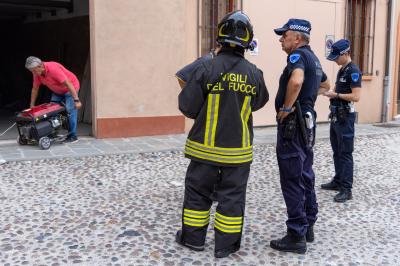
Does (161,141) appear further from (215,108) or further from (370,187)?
(215,108)

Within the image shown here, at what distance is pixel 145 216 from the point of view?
15.1 ft

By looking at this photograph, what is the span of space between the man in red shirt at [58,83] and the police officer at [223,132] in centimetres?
448

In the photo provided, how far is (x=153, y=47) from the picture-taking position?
868 centimetres

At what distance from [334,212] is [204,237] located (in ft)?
Result: 5.66

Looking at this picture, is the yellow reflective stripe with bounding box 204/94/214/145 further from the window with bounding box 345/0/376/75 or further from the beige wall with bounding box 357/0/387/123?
the beige wall with bounding box 357/0/387/123

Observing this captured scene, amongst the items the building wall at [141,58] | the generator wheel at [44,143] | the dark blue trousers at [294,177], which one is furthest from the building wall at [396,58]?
the dark blue trousers at [294,177]

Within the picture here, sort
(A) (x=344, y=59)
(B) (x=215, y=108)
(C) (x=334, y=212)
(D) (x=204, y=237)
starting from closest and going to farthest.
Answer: (B) (x=215, y=108) < (D) (x=204, y=237) < (C) (x=334, y=212) < (A) (x=344, y=59)

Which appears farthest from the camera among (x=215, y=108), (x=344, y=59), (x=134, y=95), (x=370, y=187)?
(x=134, y=95)

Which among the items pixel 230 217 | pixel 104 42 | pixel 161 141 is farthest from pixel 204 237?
pixel 104 42

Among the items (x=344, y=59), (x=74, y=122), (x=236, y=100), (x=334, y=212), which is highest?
(x=344, y=59)

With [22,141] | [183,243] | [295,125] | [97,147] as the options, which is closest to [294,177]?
[295,125]

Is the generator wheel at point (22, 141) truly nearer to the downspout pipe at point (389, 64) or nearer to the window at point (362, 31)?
the window at point (362, 31)

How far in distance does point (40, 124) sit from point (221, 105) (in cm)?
461

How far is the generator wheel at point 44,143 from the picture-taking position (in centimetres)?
740
